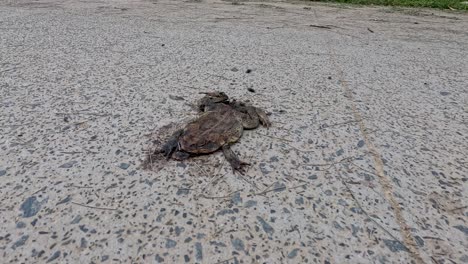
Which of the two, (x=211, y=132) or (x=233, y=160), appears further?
(x=211, y=132)

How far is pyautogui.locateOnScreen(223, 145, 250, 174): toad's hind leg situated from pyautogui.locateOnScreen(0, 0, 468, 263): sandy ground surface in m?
0.04

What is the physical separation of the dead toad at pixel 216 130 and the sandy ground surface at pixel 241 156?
0.07 metres

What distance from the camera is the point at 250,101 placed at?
8.64ft

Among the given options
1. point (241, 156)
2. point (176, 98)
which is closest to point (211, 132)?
point (241, 156)

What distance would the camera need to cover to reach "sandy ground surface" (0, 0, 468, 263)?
136 centimetres

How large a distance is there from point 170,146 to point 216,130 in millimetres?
323

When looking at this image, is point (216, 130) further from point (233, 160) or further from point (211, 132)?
point (233, 160)

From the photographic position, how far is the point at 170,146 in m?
1.91

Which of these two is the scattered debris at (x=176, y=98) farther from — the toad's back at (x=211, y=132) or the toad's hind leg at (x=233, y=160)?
the toad's hind leg at (x=233, y=160)

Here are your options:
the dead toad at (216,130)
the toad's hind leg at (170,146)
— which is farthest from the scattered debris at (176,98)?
the toad's hind leg at (170,146)

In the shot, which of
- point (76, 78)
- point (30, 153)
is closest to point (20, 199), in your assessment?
point (30, 153)

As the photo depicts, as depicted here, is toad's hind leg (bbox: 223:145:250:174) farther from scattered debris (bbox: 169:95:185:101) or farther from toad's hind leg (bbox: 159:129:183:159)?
scattered debris (bbox: 169:95:185:101)

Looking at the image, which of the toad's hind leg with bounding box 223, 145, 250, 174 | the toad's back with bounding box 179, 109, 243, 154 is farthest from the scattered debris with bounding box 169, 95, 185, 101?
the toad's hind leg with bounding box 223, 145, 250, 174

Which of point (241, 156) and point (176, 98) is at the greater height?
point (176, 98)
